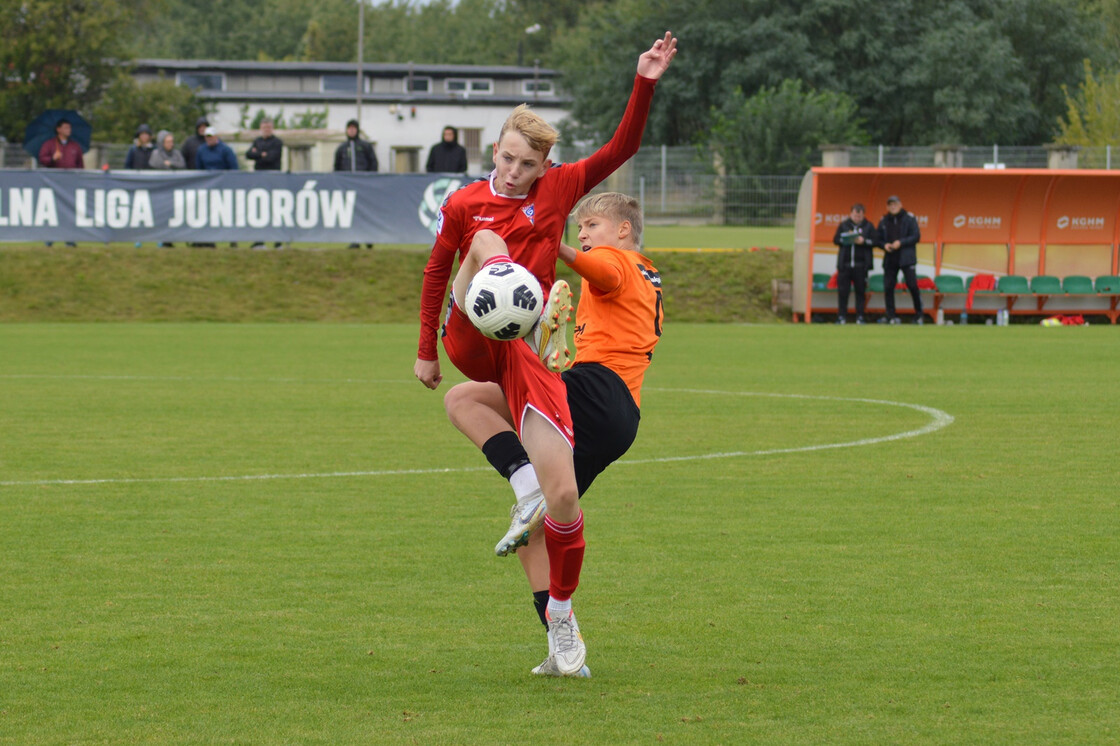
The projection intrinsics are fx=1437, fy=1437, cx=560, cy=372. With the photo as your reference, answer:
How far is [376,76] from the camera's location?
88438mm

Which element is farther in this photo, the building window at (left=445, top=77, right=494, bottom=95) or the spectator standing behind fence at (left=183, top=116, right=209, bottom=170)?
the building window at (left=445, top=77, right=494, bottom=95)

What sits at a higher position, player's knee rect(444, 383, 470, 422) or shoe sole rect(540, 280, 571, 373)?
shoe sole rect(540, 280, 571, 373)

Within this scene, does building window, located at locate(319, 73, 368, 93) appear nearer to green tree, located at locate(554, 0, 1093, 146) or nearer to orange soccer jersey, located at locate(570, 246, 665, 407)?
green tree, located at locate(554, 0, 1093, 146)

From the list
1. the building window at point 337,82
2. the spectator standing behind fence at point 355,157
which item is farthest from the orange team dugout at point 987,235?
the building window at point 337,82

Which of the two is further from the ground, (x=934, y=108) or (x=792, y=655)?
(x=934, y=108)

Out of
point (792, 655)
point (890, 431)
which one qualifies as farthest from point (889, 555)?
point (890, 431)

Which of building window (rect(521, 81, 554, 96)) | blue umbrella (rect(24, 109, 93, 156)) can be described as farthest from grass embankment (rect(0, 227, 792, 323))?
building window (rect(521, 81, 554, 96))

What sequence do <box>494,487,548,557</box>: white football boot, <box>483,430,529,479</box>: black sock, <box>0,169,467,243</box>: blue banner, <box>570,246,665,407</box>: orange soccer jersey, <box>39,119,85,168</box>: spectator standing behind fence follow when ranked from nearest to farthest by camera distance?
<box>494,487,548,557</box>: white football boot
<box>483,430,529,479</box>: black sock
<box>570,246,665,407</box>: orange soccer jersey
<box>0,169,467,243</box>: blue banner
<box>39,119,85,168</box>: spectator standing behind fence

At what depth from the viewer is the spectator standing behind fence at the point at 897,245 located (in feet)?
77.7

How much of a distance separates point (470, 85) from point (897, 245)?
69.7 meters

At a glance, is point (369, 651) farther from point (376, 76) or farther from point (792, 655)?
point (376, 76)

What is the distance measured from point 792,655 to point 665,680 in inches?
22.3

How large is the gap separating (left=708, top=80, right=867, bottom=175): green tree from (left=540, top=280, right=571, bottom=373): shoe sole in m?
41.8

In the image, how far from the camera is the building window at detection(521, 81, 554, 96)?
8905cm
